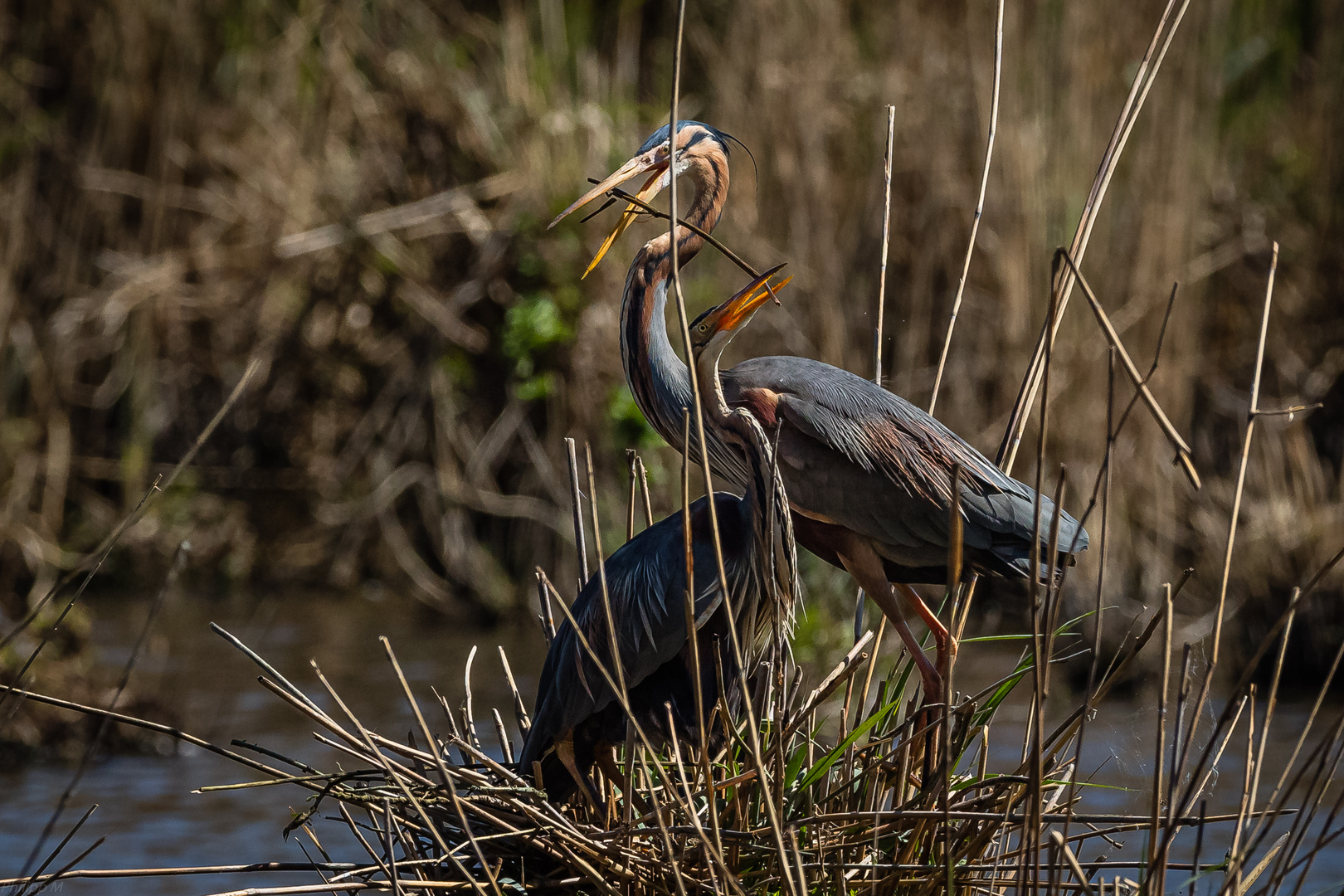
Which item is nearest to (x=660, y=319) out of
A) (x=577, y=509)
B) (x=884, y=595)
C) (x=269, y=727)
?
(x=577, y=509)

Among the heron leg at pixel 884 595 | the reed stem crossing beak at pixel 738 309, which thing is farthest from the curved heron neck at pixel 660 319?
the heron leg at pixel 884 595

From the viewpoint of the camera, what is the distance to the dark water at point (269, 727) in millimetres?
4930

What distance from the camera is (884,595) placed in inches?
111

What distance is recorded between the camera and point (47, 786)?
18.1 feet

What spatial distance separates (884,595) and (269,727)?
13.7ft

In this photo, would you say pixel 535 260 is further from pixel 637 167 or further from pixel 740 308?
pixel 740 308

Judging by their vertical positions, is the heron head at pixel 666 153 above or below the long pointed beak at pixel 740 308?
above

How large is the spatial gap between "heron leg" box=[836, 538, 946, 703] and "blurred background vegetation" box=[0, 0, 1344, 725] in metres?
2.72

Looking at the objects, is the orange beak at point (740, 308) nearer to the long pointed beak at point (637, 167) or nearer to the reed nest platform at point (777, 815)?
the long pointed beak at point (637, 167)

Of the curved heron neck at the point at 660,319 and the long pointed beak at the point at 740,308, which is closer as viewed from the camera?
the long pointed beak at the point at 740,308

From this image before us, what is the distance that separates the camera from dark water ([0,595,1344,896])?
194 inches

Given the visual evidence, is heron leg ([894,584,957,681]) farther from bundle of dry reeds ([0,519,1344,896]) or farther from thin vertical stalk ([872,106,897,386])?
thin vertical stalk ([872,106,897,386])

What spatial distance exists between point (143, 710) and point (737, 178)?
3.91m

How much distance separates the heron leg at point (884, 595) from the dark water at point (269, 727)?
3.95ft
